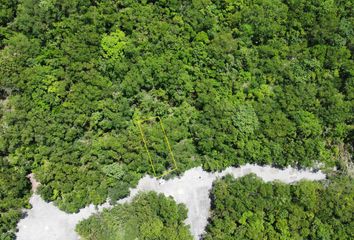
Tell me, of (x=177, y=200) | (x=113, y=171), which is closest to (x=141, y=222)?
(x=177, y=200)

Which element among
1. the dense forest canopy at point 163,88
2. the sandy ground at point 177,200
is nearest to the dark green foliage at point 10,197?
the dense forest canopy at point 163,88

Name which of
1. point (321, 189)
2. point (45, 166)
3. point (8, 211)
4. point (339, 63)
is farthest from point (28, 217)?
point (339, 63)

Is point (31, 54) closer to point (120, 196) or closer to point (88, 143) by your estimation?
point (88, 143)

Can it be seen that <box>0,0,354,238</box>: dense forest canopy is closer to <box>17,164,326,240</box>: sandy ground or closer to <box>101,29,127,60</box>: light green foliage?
<box>101,29,127,60</box>: light green foliage

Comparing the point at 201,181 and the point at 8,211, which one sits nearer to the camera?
the point at 8,211

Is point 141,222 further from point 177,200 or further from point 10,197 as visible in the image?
point 10,197

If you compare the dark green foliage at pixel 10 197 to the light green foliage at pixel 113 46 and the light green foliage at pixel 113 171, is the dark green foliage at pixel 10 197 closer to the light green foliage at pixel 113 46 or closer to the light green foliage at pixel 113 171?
the light green foliage at pixel 113 171

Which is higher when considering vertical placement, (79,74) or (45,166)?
(79,74)
